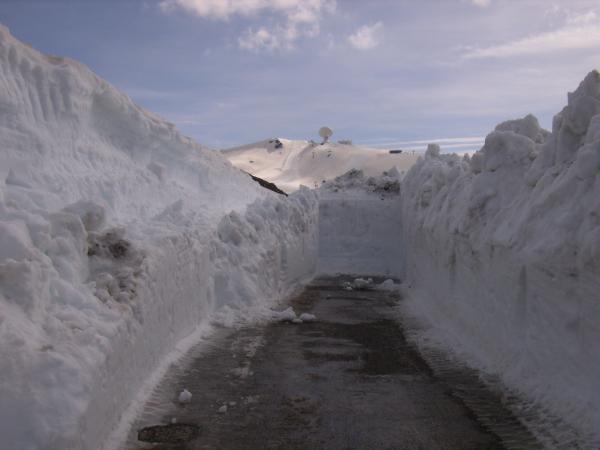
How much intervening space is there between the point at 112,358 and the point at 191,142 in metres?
9.55

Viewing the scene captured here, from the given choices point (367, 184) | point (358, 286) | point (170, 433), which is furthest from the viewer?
point (367, 184)

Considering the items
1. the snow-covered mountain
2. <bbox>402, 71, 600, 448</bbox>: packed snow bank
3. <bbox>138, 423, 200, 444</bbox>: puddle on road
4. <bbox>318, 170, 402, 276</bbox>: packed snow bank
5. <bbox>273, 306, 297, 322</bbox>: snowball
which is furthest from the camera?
the snow-covered mountain

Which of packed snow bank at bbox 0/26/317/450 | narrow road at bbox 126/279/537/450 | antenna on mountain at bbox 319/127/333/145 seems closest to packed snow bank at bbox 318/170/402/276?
packed snow bank at bbox 0/26/317/450

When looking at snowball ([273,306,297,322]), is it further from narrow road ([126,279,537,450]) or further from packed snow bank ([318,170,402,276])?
packed snow bank ([318,170,402,276])

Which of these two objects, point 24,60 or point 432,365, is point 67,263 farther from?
point 24,60

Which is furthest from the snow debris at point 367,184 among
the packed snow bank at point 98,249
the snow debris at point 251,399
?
the snow debris at point 251,399

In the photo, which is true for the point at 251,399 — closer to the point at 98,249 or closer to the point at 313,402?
the point at 313,402

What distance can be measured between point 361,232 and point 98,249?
17.1 m

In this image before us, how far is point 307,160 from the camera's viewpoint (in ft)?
212

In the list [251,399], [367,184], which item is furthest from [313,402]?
[367,184]

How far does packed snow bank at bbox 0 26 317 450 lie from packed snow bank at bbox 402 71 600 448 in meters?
3.41

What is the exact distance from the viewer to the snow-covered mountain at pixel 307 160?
58250 mm

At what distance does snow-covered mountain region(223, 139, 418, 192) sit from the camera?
58250mm

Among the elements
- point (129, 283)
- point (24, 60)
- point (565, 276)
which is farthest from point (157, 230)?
point (565, 276)
